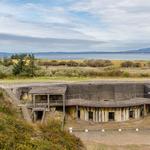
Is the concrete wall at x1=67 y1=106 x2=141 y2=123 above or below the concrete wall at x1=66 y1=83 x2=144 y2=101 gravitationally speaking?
below

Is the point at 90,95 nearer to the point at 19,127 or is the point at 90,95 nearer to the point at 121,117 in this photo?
the point at 121,117

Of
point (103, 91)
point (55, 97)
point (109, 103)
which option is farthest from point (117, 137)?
point (103, 91)

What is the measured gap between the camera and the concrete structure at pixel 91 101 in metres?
39.5

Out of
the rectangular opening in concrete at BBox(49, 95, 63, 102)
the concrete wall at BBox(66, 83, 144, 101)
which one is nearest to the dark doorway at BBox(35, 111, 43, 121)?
the rectangular opening in concrete at BBox(49, 95, 63, 102)

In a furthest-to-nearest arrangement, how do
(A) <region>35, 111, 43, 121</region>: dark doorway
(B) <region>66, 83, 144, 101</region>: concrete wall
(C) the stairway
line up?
(B) <region>66, 83, 144, 101</region>: concrete wall < (A) <region>35, 111, 43, 121</region>: dark doorway < (C) the stairway

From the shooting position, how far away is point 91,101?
135ft

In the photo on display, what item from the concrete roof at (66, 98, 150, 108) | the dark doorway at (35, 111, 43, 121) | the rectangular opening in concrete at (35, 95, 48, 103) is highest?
the rectangular opening in concrete at (35, 95, 48, 103)

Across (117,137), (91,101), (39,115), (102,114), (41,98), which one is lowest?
(117,137)

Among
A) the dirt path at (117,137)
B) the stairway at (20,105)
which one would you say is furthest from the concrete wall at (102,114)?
the dirt path at (117,137)

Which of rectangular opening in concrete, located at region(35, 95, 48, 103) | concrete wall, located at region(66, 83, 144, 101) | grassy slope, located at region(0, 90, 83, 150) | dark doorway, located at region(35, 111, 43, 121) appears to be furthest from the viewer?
concrete wall, located at region(66, 83, 144, 101)

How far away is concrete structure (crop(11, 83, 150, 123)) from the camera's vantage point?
39.5 meters

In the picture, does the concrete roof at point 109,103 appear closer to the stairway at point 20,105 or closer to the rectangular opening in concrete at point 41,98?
the rectangular opening in concrete at point 41,98

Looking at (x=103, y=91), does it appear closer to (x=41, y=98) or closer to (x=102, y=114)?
(x=102, y=114)

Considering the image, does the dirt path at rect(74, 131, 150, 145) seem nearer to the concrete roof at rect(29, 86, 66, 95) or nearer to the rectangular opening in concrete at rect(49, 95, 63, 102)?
the concrete roof at rect(29, 86, 66, 95)
